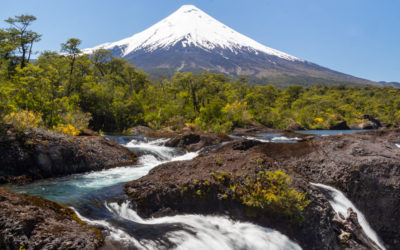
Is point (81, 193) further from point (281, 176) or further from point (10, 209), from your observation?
point (281, 176)

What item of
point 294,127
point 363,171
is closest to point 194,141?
point 363,171

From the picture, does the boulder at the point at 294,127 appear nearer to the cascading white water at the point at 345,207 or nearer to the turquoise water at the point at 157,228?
the cascading white water at the point at 345,207

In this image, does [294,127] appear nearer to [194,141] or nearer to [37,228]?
[194,141]

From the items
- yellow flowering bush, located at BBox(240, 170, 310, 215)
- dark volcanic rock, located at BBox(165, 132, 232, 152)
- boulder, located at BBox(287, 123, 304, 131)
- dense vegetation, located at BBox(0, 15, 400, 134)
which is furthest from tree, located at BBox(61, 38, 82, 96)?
boulder, located at BBox(287, 123, 304, 131)

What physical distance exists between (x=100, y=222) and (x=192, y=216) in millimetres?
1568

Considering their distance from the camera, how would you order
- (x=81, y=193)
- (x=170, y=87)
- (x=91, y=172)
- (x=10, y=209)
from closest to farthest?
(x=10, y=209) < (x=81, y=193) < (x=91, y=172) < (x=170, y=87)

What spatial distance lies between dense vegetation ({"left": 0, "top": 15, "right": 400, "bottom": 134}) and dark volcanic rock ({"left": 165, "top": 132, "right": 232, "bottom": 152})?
5388 millimetres

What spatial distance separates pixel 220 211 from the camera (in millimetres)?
4289

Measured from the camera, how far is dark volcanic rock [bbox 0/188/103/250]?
8.91 feet

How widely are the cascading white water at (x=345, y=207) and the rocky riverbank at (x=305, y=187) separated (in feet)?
0.49

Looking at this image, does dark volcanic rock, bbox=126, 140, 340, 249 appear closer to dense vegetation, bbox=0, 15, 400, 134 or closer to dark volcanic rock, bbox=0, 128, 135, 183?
dark volcanic rock, bbox=0, 128, 135, 183

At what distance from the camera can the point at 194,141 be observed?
43.6ft

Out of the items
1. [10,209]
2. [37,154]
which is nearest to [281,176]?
[10,209]

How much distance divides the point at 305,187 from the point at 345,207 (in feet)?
5.29
